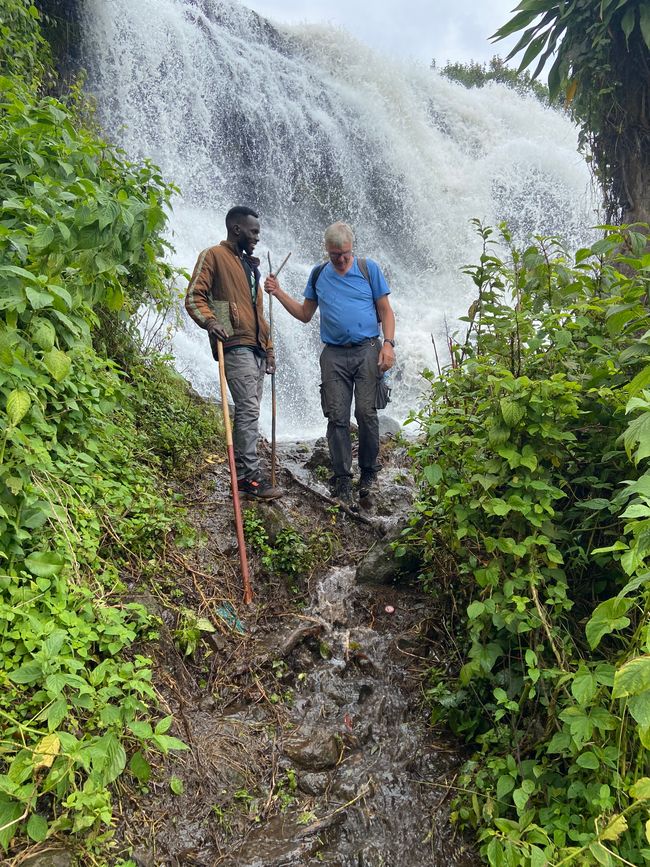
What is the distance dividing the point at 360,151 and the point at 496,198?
4.24 metres

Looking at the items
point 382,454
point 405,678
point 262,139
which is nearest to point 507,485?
point 405,678

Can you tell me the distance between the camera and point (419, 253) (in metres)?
16.5

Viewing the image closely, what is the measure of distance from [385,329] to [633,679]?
12.5 feet

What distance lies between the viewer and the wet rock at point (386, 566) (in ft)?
13.5

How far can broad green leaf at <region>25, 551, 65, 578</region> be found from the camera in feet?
8.27

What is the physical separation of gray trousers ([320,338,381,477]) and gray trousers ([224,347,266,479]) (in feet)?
2.02

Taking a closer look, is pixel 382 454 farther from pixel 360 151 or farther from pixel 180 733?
pixel 360 151

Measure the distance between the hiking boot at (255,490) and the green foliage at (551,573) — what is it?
1.94 meters

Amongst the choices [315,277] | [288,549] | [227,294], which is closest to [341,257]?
[315,277]

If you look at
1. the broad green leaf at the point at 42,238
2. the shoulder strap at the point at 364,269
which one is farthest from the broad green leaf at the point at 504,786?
the shoulder strap at the point at 364,269

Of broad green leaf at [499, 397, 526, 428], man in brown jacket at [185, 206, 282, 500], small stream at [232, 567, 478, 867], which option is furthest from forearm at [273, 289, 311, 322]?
broad green leaf at [499, 397, 526, 428]

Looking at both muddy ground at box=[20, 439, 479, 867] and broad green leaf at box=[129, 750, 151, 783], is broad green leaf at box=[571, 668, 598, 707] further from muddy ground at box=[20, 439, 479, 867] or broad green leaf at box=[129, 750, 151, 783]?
broad green leaf at box=[129, 750, 151, 783]

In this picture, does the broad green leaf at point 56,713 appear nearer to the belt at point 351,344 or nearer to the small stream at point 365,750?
the small stream at point 365,750

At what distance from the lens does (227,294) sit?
4797mm
